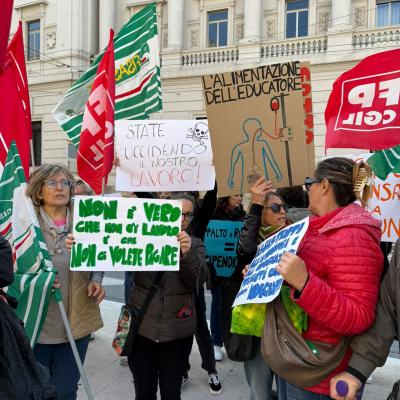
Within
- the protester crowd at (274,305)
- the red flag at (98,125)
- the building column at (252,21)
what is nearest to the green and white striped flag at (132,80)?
the red flag at (98,125)

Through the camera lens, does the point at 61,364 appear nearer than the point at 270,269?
No

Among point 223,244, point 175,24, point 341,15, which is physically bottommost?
point 223,244

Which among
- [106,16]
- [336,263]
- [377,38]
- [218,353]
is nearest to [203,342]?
[218,353]

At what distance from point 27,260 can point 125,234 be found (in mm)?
527

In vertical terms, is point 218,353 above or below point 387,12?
below

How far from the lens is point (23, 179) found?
227 centimetres

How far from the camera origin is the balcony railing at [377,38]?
14102 millimetres

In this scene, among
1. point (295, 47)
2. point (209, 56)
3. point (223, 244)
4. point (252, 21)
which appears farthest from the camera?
point (209, 56)

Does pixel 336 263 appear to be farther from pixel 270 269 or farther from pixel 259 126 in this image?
pixel 259 126

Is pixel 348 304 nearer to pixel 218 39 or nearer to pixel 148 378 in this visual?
pixel 148 378

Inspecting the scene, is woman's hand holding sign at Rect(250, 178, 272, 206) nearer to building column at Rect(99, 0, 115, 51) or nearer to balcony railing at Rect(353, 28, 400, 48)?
balcony railing at Rect(353, 28, 400, 48)

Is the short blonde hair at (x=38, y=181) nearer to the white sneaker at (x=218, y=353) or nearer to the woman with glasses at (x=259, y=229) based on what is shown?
the woman with glasses at (x=259, y=229)

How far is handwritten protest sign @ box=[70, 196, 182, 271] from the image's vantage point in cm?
232

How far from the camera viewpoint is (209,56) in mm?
16797
